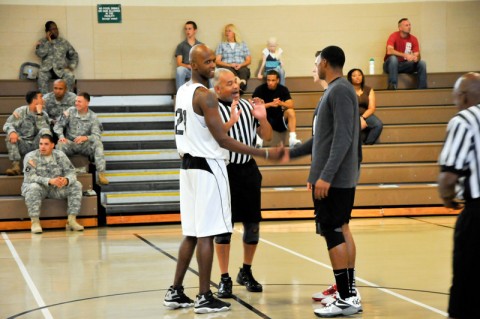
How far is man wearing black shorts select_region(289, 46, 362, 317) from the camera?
602cm

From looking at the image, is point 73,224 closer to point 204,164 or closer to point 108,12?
point 108,12

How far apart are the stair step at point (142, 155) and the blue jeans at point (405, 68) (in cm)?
439

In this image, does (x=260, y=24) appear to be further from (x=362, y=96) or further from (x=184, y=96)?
(x=184, y=96)

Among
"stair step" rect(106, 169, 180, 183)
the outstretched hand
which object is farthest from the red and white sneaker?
"stair step" rect(106, 169, 180, 183)

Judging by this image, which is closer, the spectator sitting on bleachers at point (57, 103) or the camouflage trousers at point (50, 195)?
the camouflage trousers at point (50, 195)

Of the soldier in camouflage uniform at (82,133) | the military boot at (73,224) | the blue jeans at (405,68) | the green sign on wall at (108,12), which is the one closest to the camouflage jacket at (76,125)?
the soldier in camouflage uniform at (82,133)

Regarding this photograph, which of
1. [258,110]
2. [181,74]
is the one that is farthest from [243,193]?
[181,74]

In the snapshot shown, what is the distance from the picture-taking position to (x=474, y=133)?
13.9 feet

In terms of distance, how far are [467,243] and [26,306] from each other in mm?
3802

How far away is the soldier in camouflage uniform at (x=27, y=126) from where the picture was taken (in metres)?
12.8

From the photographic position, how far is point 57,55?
15.3 meters

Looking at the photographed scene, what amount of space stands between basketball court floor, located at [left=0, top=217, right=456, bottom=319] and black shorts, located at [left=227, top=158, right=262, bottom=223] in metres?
0.64

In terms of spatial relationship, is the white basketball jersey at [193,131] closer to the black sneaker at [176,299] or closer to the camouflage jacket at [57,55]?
the black sneaker at [176,299]

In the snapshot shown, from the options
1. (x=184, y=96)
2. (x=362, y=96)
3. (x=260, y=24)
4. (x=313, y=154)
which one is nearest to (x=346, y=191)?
(x=313, y=154)
